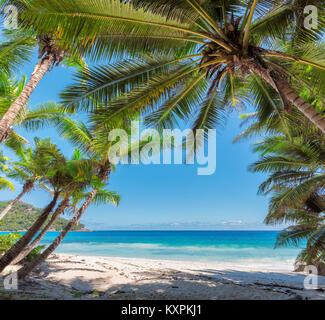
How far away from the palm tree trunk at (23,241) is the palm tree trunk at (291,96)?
5.99m

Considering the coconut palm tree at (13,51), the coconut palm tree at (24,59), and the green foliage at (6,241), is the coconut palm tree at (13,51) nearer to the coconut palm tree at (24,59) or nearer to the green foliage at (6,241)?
the coconut palm tree at (24,59)

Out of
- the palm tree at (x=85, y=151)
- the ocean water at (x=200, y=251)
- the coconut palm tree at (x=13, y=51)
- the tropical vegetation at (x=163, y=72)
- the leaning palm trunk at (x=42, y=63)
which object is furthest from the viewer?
the ocean water at (x=200, y=251)

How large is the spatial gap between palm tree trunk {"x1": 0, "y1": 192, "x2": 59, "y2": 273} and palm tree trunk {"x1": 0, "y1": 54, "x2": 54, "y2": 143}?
85.7 inches

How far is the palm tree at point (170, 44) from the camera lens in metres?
3.15

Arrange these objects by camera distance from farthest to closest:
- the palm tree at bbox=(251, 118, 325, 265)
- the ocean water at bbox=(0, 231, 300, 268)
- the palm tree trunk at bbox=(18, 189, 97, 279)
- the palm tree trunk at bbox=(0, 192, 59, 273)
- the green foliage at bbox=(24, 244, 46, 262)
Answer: the ocean water at bbox=(0, 231, 300, 268), the green foliage at bbox=(24, 244, 46, 262), the palm tree at bbox=(251, 118, 325, 265), the palm tree trunk at bbox=(18, 189, 97, 279), the palm tree trunk at bbox=(0, 192, 59, 273)

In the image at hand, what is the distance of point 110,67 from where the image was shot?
4516 millimetres

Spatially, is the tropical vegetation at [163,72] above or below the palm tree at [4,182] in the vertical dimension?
above

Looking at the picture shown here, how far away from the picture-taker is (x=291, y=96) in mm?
3766

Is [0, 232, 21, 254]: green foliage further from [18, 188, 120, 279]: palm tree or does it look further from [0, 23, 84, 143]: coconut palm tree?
[0, 23, 84, 143]: coconut palm tree

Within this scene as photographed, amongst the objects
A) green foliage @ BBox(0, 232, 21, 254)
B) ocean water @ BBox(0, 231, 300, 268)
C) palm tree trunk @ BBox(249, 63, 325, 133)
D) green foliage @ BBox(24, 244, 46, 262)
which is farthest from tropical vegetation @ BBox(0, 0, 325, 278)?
ocean water @ BBox(0, 231, 300, 268)

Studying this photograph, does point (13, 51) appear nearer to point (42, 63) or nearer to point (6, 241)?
point (42, 63)

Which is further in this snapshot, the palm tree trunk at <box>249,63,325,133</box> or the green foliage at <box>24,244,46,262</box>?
the green foliage at <box>24,244,46,262</box>

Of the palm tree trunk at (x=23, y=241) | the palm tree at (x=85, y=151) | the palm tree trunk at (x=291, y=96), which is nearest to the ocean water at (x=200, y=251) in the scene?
the palm tree at (x=85, y=151)

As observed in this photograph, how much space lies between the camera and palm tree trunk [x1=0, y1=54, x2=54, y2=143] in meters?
4.47
